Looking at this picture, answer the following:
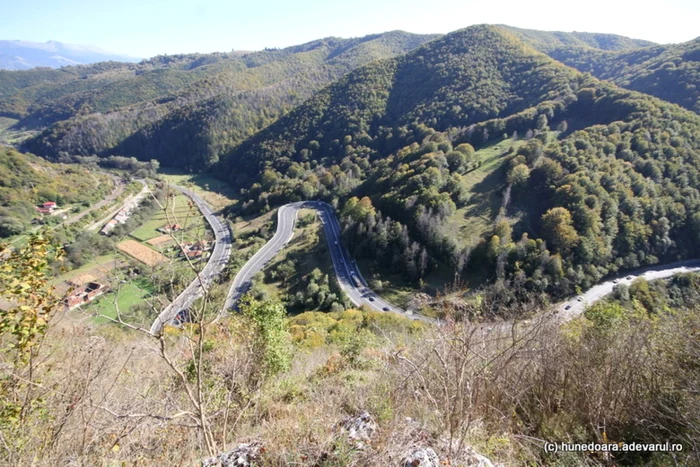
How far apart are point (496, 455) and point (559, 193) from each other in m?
39.6

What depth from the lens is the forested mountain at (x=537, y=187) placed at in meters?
34.6

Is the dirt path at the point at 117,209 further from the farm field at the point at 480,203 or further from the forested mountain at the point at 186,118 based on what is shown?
the farm field at the point at 480,203

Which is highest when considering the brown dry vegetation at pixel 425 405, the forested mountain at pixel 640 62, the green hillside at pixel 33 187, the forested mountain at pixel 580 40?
the forested mountain at pixel 580 40

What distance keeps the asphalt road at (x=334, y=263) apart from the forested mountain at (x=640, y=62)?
73401 mm

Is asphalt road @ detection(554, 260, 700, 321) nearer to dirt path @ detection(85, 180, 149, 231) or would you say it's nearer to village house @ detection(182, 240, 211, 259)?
village house @ detection(182, 240, 211, 259)

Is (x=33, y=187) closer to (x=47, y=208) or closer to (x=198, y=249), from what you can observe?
(x=47, y=208)

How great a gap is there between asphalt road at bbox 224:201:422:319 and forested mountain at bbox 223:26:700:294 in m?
3.43

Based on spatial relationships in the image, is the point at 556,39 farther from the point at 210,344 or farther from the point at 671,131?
the point at 210,344

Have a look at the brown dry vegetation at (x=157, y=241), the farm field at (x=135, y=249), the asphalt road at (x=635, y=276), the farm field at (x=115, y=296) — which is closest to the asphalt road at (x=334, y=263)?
the farm field at (x=135, y=249)

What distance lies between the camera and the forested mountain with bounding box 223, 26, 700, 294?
114 ft

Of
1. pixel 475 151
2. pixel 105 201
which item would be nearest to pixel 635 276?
pixel 475 151

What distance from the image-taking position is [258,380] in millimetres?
11281

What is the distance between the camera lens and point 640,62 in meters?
105

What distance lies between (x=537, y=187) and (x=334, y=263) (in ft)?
93.5
